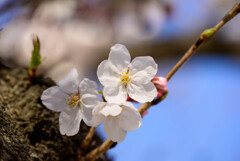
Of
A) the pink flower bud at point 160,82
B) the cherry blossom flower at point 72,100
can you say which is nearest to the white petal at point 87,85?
the cherry blossom flower at point 72,100

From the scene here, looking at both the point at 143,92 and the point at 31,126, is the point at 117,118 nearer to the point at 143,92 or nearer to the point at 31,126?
the point at 143,92

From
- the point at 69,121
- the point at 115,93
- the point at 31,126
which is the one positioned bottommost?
the point at 31,126

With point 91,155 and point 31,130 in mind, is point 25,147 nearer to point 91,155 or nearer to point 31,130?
point 31,130

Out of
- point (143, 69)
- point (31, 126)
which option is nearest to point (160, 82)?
point (143, 69)

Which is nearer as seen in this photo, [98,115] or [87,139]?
[98,115]

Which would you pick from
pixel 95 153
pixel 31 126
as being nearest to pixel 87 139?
pixel 95 153

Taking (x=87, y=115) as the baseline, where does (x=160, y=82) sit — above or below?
above
